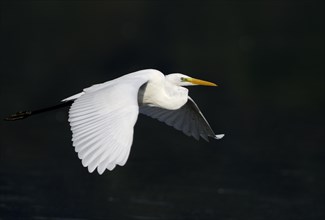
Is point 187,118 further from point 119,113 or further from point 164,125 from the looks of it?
point 164,125

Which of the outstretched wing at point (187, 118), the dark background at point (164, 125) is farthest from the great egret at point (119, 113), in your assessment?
the dark background at point (164, 125)

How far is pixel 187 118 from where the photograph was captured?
750 cm

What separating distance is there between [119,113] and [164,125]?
602cm

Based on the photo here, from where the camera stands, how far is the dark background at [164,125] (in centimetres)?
775

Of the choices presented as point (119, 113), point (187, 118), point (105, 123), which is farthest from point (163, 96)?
point (105, 123)

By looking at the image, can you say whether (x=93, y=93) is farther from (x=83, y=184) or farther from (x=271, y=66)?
(x=271, y=66)

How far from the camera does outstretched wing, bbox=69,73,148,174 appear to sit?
4.99m

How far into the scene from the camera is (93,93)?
6.01 meters

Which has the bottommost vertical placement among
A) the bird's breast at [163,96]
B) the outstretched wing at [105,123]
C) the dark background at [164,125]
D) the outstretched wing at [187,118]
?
the dark background at [164,125]

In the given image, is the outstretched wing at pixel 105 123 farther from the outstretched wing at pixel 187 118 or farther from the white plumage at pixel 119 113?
the outstretched wing at pixel 187 118

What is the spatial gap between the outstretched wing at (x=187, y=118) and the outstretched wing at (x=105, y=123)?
130cm

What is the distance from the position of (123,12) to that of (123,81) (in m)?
17.0

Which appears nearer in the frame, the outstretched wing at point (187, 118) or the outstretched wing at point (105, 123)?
the outstretched wing at point (105, 123)

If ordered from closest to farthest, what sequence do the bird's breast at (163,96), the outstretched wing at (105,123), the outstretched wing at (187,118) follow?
the outstretched wing at (105,123) < the bird's breast at (163,96) < the outstretched wing at (187,118)
